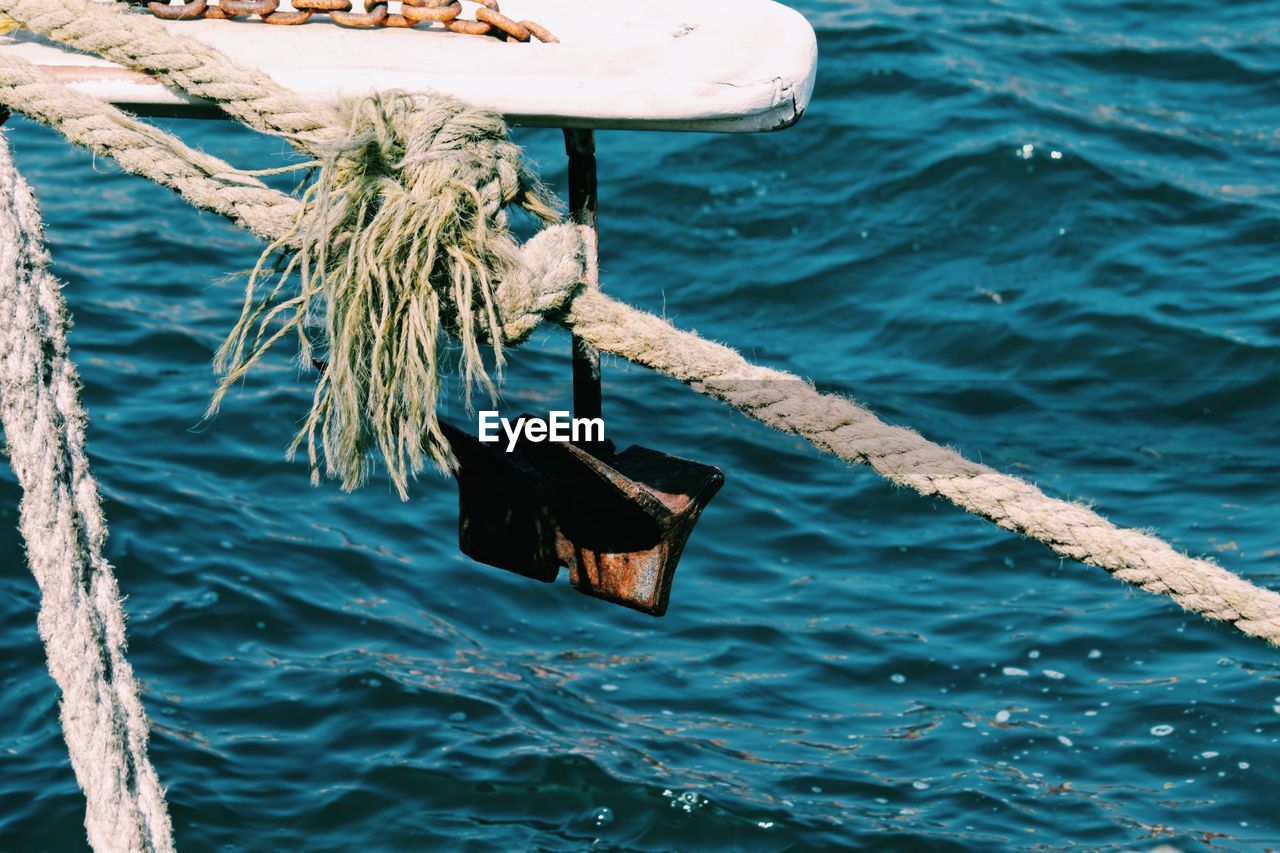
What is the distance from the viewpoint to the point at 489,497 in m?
2.45

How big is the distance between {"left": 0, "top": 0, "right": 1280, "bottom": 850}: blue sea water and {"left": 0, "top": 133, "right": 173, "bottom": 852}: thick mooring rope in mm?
1574

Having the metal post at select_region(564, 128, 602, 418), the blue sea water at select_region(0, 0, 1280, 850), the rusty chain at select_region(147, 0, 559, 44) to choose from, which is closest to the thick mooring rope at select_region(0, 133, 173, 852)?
the rusty chain at select_region(147, 0, 559, 44)

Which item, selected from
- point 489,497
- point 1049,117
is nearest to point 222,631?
point 489,497

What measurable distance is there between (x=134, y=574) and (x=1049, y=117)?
184 inches

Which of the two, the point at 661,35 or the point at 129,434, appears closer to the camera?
the point at 661,35

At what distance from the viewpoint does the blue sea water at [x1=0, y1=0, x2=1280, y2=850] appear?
373 cm

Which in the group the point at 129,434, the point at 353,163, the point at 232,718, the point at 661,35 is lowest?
the point at 232,718

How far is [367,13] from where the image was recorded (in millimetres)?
2330

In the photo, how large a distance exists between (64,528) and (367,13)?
0.90 meters

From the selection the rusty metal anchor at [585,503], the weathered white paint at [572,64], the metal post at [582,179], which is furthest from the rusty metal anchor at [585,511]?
the weathered white paint at [572,64]

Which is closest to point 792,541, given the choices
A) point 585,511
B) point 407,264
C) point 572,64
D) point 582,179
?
point 585,511

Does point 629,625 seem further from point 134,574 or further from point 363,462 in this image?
point 363,462

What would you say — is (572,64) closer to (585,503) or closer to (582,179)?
(582,179)

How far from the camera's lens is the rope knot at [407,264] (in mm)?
1891
